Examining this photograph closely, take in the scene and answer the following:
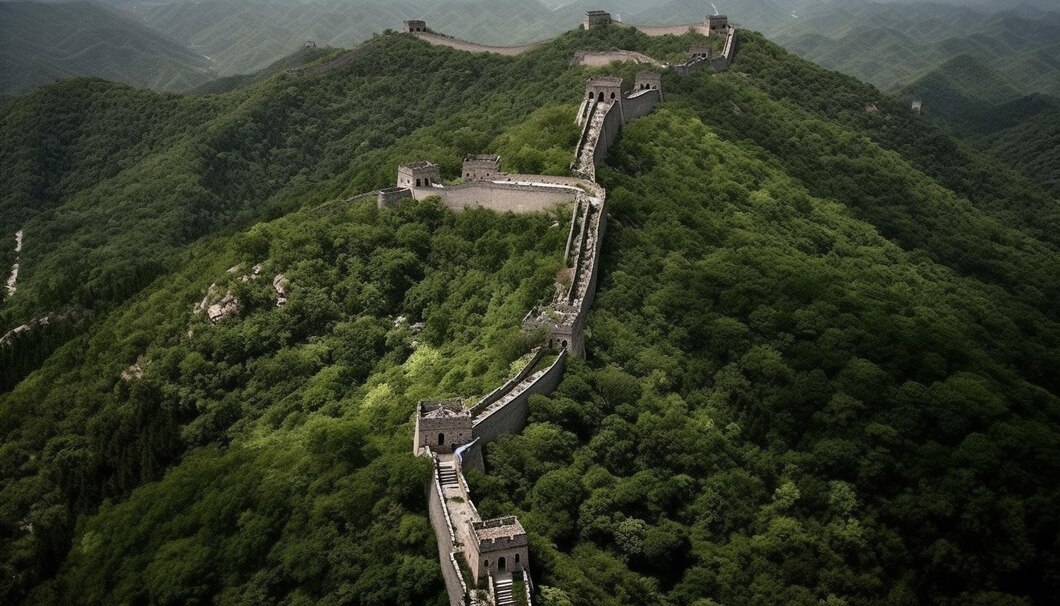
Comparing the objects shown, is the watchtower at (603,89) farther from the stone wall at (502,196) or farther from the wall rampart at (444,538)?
the wall rampart at (444,538)

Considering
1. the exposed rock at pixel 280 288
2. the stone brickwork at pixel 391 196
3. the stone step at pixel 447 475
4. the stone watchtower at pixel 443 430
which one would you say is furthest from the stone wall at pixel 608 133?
the stone step at pixel 447 475

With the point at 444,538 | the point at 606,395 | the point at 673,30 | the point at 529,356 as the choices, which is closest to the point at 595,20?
the point at 673,30

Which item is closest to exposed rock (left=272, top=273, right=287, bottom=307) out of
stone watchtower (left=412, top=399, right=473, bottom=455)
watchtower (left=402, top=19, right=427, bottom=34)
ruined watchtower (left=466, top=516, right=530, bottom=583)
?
stone watchtower (left=412, top=399, right=473, bottom=455)

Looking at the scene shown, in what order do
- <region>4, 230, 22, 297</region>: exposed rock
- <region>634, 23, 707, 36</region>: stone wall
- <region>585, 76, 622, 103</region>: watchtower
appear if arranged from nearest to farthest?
<region>585, 76, 622, 103</region>: watchtower → <region>4, 230, 22, 297</region>: exposed rock → <region>634, 23, 707, 36</region>: stone wall

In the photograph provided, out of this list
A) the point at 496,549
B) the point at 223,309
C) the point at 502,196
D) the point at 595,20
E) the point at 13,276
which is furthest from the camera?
the point at 595,20

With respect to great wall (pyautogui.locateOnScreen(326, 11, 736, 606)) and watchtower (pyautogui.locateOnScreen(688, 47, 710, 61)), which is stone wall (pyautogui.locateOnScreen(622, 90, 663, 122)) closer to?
great wall (pyautogui.locateOnScreen(326, 11, 736, 606))

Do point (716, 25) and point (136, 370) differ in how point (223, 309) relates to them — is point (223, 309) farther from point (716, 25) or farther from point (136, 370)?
point (716, 25)
